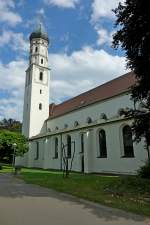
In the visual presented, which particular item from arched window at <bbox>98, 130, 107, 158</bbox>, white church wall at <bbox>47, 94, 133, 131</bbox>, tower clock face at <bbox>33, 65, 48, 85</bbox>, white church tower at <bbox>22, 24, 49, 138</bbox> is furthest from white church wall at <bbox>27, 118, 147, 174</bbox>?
tower clock face at <bbox>33, 65, 48, 85</bbox>

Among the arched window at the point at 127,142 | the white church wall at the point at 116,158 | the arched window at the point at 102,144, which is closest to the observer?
the white church wall at the point at 116,158

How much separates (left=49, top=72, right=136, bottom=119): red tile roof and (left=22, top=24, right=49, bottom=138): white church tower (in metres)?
3.61

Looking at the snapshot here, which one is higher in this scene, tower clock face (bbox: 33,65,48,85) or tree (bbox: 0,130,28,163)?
tower clock face (bbox: 33,65,48,85)

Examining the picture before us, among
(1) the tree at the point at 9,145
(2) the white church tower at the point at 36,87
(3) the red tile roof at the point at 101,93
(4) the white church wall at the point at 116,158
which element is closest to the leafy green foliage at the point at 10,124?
(2) the white church tower at the point at 36,87

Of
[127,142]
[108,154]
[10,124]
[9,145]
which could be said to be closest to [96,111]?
[108,154]

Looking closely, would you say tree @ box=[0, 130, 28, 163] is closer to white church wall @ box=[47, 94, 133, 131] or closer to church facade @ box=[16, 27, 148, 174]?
church facade @ box=[16, 27, 148, 174]

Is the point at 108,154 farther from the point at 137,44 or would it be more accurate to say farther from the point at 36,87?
the point at 36,87

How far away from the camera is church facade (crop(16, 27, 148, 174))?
1157 inches

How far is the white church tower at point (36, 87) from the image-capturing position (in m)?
51.3

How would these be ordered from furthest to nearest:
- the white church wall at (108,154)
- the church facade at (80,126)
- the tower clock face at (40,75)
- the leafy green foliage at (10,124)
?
the leafy green foliage at (10,124), the tower clock face at (40,75), the church facade at (80,126), the white church wall at (108,154)

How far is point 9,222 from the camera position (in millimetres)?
6887

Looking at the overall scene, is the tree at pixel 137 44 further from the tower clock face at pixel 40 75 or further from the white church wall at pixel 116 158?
the tower clock face at pixel 40 75

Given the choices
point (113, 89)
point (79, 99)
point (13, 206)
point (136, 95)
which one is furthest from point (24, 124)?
point (13, 206)

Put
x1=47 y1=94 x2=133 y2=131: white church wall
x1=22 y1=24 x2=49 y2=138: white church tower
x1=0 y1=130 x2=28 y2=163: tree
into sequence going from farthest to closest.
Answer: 1. x1=22 y1=24 x2=49 y2=138: white church tower
2. x1=0 y1=130 x2=28 y2=163: tree
3. x1=47 y1=94 x2=133 y2=131: white church wall
